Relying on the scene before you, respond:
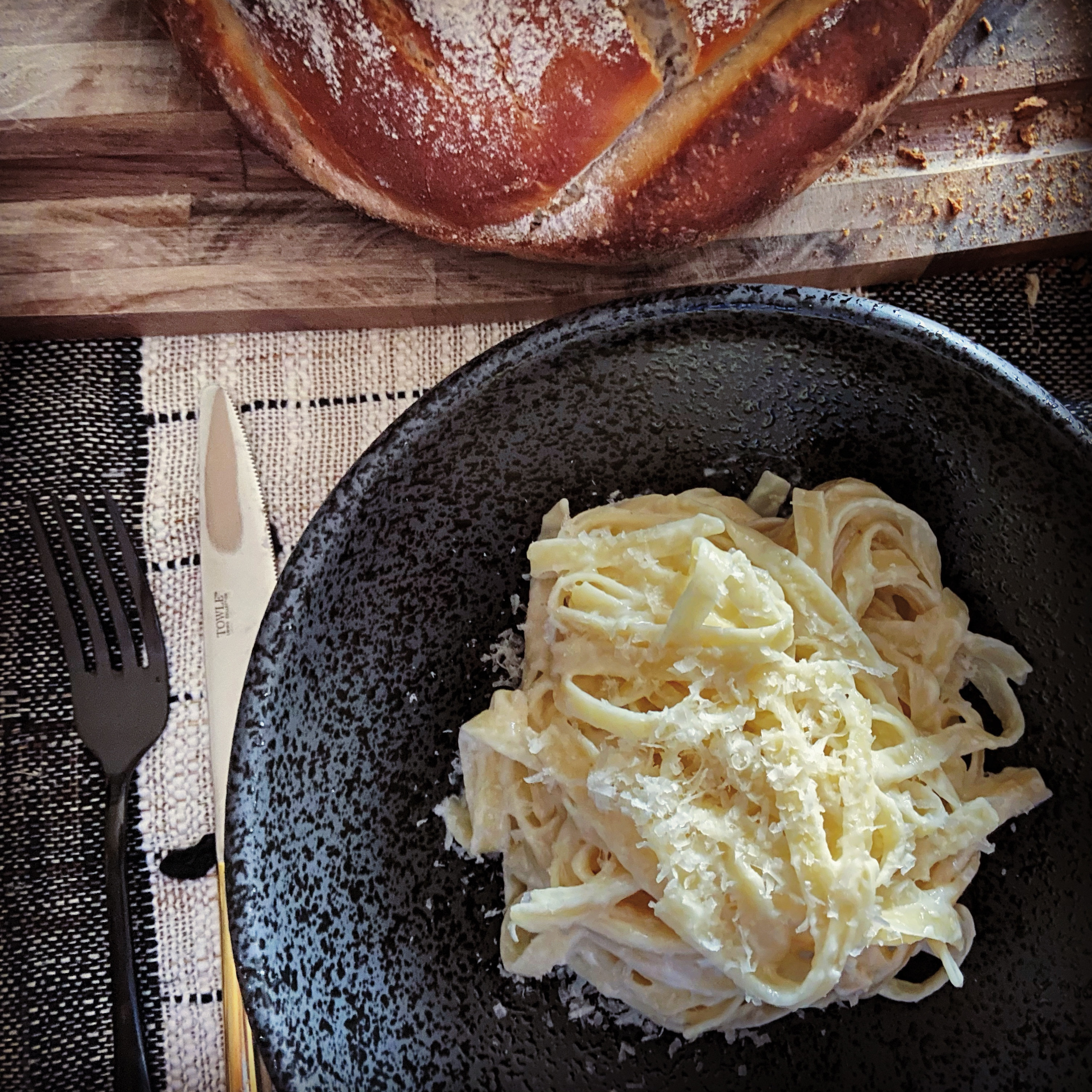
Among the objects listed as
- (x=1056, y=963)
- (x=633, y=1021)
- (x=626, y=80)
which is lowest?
(x=633, y=1021)

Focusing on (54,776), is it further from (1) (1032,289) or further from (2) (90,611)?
(1) (1032,289)

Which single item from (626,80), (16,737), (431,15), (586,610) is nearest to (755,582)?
(586,610)

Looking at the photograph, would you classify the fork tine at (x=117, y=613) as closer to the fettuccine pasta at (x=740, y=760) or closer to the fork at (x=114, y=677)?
the fork at (x=114, y=677)

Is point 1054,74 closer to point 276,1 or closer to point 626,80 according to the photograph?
point 626,80

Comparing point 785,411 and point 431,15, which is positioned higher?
point 431,15

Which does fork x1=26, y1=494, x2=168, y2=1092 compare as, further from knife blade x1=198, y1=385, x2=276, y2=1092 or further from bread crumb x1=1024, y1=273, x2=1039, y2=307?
bread crumb x1=1024, y1=273, x2=1039, y2=307

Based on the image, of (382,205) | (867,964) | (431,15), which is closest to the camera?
(867,964)

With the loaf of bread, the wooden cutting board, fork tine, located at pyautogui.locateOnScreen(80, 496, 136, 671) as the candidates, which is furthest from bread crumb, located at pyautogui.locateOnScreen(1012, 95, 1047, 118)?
fork tine, located at pyautogui.locateOnScreen(80, 496, 136, 671)

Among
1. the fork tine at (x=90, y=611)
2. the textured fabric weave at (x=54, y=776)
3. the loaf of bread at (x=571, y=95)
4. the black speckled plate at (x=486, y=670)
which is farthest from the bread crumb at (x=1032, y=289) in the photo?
the fork tine at (x=90, y=611)
